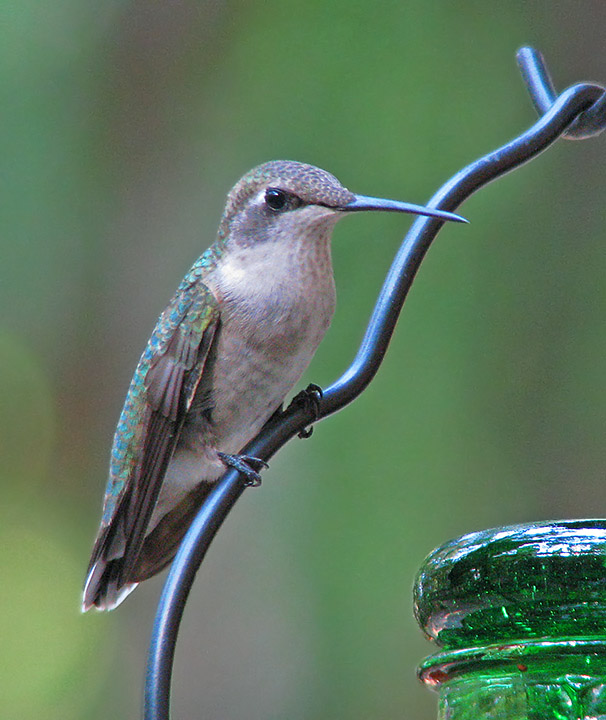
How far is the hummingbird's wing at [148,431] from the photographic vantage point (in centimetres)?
113

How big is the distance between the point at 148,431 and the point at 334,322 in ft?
6.95

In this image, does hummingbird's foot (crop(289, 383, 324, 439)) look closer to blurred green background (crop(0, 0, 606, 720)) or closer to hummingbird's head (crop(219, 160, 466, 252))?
hummingbird's head (crop(219, 160, 466, 252))

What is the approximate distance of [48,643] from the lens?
3.06 m

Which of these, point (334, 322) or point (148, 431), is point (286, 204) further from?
point (334, 322)

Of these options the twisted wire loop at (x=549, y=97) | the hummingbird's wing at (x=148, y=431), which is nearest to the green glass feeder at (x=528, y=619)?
the twisted wire loop at (x=549, y=97)

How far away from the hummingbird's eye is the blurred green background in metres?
1.95

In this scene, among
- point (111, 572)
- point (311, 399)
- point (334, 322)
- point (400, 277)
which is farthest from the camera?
point (334, 322)

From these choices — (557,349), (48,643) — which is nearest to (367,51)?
(557,349)

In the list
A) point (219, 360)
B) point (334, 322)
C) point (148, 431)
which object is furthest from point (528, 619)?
point (334, 322)

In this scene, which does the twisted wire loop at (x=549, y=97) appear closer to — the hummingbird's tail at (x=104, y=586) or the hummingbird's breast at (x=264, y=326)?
the hummingbird's breast at (x=264, y=326)

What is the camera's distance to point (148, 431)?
3.87 ft

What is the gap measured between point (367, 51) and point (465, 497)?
153cm

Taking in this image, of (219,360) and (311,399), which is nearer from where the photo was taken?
(311,399)

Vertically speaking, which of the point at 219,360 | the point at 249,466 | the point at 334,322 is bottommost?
the point at 249,466
